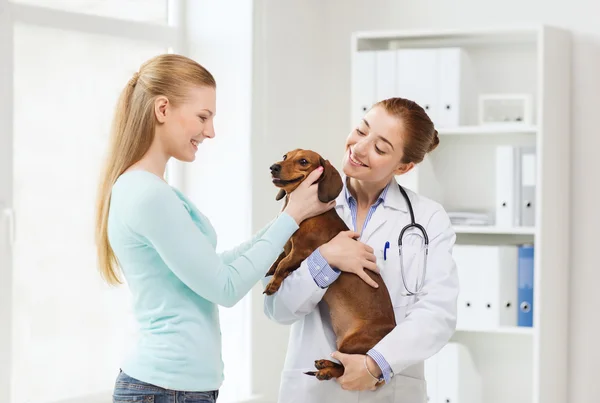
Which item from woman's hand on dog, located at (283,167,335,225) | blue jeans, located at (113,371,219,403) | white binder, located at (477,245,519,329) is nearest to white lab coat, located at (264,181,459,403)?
woman's hand on dog, located at (283,167,335,225)

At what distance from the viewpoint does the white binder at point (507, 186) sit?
3.39 m

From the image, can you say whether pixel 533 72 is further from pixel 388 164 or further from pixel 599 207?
pixel 388 164

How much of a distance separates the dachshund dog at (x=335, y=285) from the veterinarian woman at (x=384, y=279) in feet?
0.12

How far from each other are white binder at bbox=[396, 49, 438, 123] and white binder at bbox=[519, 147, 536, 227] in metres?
0.42

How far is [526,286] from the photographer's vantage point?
3.38m

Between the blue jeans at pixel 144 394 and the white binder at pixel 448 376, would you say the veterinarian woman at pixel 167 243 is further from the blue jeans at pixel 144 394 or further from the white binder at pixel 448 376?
the white binder at pixel 448 376

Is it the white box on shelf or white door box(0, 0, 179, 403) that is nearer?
white door box(0, 0, 179, 403)

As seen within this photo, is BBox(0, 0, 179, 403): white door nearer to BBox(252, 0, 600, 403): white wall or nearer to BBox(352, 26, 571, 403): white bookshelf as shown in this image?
BBox(252, 0, 600, 403): white wall

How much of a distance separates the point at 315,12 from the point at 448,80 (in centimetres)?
92

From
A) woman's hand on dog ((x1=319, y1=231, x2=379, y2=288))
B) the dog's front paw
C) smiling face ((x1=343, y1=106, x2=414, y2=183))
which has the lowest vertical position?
the dog's front paw

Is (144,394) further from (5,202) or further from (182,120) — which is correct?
(5,202)

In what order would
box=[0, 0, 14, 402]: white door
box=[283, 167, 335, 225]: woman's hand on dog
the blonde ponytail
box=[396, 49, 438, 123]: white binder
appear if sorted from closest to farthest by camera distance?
the blonde ponytail, box=[283, 167, 335, 225]: woman's hand on dog, box=[0, 0, 14, 402]: white door, box=[396, 49, 438, 123]: white binder

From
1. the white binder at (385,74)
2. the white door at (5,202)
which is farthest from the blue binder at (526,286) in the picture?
the white door at (5,202)

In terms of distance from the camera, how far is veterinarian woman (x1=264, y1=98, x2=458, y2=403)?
1.78m
